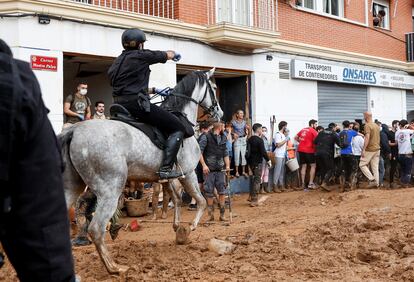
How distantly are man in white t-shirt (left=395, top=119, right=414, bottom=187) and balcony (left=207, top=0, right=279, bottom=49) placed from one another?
475cm

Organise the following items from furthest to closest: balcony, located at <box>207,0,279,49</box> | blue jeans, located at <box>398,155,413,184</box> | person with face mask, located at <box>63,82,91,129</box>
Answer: blue jeans, located at <box>398,155,413,184</box>
balcony, located at <box>207,0,279,49</box>
person with face mask, located at <box>63,82,91,129</box>

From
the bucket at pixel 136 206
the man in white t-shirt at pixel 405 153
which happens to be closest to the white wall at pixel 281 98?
the man in white t-shirt at pixel 405 153

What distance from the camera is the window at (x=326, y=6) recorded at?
20133 mm

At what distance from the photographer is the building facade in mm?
12617

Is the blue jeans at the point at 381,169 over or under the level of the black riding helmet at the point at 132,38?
under

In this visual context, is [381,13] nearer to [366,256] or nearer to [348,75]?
[348,75]

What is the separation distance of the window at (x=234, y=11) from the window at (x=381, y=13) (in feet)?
24.3

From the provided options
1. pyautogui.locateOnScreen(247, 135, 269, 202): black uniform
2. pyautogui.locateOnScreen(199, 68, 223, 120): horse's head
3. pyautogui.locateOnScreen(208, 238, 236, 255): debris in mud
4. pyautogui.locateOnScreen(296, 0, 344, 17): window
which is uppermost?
pyautogui.locateOnScreen(296, 0, 344, 17): window

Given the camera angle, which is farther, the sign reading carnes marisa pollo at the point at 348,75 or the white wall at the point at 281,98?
the sign reading carnes marisa pollo at the point at 348,75

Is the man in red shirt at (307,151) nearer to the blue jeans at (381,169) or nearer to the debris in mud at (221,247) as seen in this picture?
the blue jeans at (381,169)

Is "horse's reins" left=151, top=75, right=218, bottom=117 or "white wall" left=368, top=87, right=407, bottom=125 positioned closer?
"horse's reins" left=151, top=75, right=218, bottom=117

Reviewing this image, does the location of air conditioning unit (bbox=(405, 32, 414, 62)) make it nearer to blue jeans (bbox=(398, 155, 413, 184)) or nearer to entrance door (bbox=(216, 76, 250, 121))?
blue jeans (bbox=(398, 155, 413, 184))

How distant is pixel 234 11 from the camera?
17.2m

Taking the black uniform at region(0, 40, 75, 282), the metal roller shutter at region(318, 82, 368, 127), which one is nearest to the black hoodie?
the metal roller shutter at region(318, 82, 368, 127)
